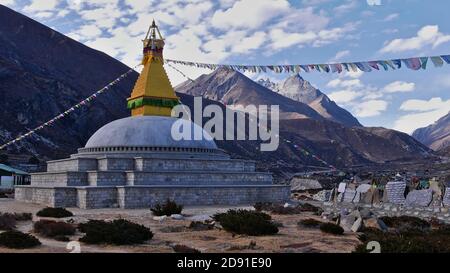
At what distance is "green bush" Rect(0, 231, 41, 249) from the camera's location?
9.70 meters

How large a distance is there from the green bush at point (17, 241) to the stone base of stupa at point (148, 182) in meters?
9.89

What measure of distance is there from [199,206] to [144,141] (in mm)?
5491

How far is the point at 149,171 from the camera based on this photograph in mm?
22109

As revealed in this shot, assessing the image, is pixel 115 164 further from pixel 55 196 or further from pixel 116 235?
pixel 116 235

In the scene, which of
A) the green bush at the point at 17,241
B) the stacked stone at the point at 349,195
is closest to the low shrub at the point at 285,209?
the stacked stone at the point at 349,195

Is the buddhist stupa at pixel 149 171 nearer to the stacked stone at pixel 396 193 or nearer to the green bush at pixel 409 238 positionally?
the stacked stone at pixel 396 193

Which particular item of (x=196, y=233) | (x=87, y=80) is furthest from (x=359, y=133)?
(x=196, y=233)

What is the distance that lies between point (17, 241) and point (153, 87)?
1921 centimetres

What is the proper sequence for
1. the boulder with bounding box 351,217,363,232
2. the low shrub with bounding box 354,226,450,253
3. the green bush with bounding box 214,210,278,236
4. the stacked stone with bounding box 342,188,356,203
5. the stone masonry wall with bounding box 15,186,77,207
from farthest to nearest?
the stacked stone with bounding box 342,188,356,203, the stone masonry wall with bounding box 15,186,77,207, the boulder with bounding box 351,217,363,232, the green bush with bounding box 214,210,278,236, the low shrub with bounding box 354,226,450,253

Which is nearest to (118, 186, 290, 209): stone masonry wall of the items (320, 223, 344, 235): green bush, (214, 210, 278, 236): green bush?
(214, 210, 278, 236): green bush

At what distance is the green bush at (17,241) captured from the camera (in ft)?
31.8

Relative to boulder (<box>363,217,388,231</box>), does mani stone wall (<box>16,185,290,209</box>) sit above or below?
above

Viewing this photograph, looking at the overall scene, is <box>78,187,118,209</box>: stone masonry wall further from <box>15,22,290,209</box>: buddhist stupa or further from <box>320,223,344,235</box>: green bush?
<box>320,223,344,235</box>: green bush
